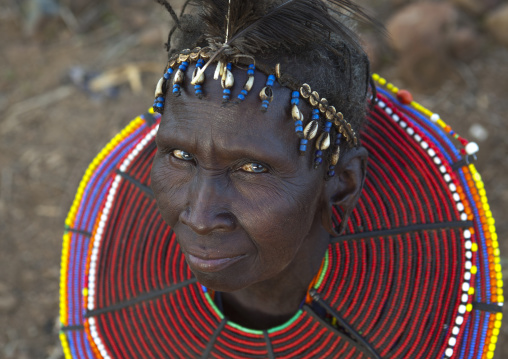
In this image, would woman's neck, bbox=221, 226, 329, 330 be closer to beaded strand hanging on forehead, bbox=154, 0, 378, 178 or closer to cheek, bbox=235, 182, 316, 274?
cheek, bbox=235, 182, 316, 274

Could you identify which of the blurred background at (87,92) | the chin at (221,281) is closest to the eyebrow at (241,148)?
the chin at (221,281)

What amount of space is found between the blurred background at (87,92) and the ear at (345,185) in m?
2.09

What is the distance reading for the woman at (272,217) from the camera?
172cm

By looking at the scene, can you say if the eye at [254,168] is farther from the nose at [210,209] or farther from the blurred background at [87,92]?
the blurred background at [87,92]

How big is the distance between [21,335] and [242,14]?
9.43 ft

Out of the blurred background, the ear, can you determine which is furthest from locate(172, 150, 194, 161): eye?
the blurred background

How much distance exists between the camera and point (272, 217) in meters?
1.79

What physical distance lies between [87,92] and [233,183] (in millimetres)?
3839

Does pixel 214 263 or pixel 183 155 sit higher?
pixel 183 155

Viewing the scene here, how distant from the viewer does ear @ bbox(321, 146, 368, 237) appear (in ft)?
6.55

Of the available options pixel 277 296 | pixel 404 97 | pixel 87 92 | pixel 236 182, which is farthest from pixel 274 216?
pixel 87 92

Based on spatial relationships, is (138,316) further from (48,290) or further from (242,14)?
(48,290)

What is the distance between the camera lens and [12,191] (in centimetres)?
451

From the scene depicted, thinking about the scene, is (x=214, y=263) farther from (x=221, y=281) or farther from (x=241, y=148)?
(x=241, y=148)
